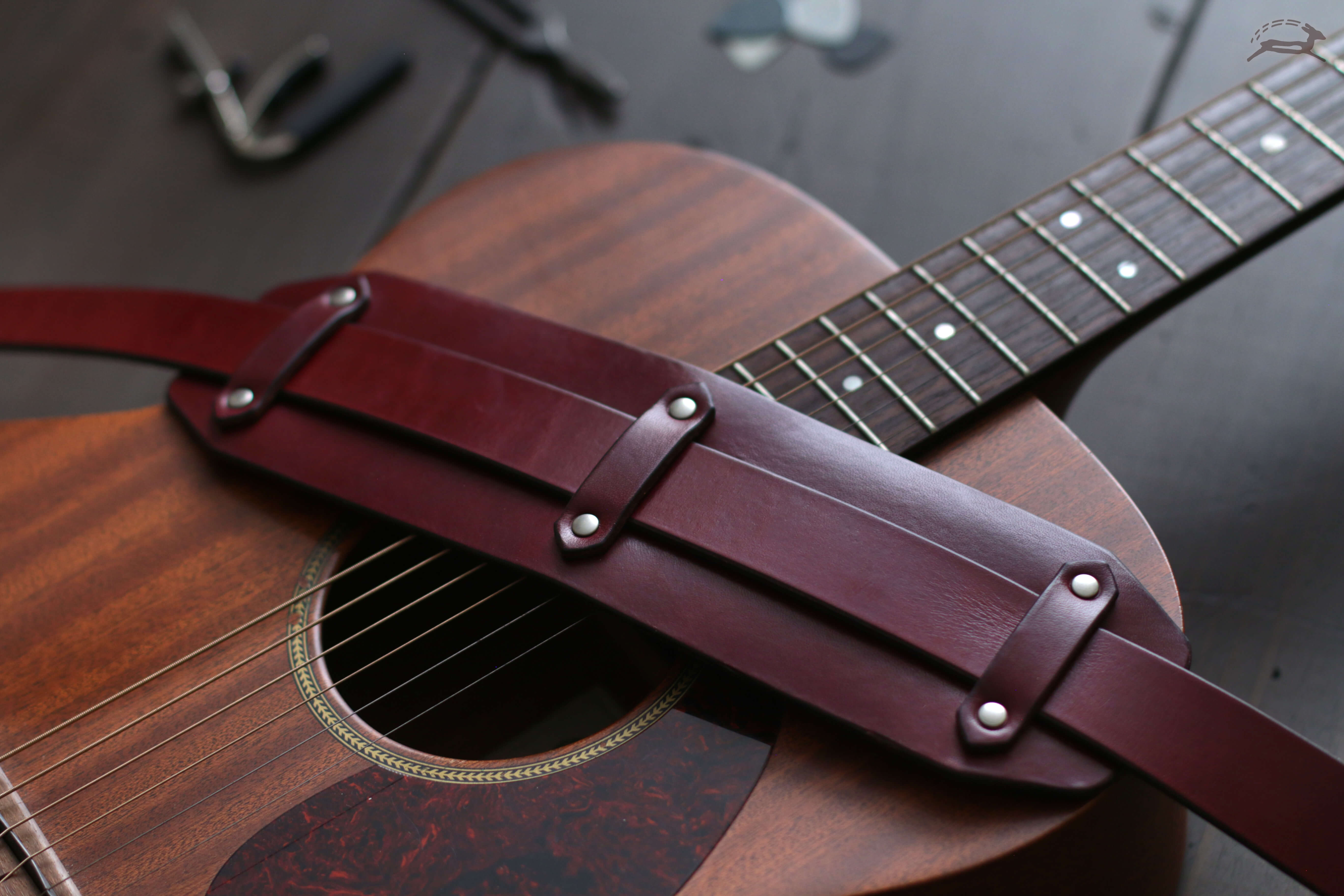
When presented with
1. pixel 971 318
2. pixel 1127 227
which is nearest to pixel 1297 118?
pixel 1127 227

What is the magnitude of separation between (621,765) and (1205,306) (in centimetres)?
65

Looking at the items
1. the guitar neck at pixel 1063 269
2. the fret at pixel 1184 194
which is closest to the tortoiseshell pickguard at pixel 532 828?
the guitar neck at pixel 1063 269

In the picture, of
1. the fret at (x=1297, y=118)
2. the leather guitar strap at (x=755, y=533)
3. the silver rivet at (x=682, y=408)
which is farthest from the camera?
the fret at (x=1297, y=118)

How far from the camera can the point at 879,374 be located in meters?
0.59

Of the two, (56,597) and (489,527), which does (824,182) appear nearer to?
(489,527)

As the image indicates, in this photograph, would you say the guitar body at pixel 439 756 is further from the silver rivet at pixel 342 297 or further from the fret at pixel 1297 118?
the fret at pixel 1297 118

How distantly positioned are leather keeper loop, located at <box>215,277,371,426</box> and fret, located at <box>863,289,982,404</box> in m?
0.34

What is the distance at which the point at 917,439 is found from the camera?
21.8 inches

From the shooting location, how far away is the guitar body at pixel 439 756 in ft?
1.49

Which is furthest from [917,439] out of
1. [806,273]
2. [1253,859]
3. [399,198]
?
[399,198]

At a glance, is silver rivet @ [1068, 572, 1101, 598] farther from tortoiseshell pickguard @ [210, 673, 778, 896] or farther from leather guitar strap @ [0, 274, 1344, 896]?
tortoiseshell pickguard @ [210, 673, 778, 896]

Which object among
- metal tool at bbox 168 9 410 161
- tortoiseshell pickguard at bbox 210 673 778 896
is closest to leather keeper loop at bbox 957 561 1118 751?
tortoiseshell pickguard at bbox 210 673 778 896

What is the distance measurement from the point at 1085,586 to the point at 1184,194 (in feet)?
1.05

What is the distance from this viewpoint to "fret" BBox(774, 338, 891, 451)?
22.0 inches
